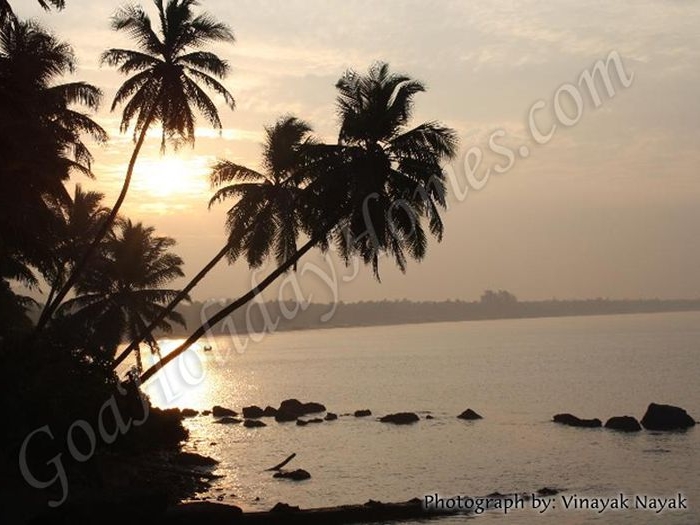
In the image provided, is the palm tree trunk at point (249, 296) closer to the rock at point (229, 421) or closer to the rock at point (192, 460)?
the rock at point (192, 460)

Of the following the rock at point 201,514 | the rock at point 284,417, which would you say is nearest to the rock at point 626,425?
the rock at point 284,417

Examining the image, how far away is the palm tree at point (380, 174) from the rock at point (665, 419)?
35778 millimetres

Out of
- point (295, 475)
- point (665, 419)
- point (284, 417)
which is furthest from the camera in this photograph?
point (284, 417)

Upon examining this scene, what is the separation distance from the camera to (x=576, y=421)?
6781cm

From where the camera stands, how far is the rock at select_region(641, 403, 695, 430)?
2425 inches

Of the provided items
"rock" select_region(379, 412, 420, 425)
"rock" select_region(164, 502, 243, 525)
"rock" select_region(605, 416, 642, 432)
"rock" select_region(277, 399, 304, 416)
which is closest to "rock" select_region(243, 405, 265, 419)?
"rock" select_region(277, 399, 304, 416)

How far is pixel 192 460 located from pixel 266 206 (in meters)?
15.9

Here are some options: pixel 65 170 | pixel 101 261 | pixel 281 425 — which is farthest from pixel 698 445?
pixel 65 170

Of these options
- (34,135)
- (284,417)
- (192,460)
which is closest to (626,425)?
(284,417)

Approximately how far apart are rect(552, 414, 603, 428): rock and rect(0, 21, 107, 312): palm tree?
4723 cm

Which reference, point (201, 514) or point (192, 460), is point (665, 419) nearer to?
point (192, 460)

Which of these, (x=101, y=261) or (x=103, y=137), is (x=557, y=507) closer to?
(x=103, y=137)

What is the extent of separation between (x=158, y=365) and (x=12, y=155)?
619 inches

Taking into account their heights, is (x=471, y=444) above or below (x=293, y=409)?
below
